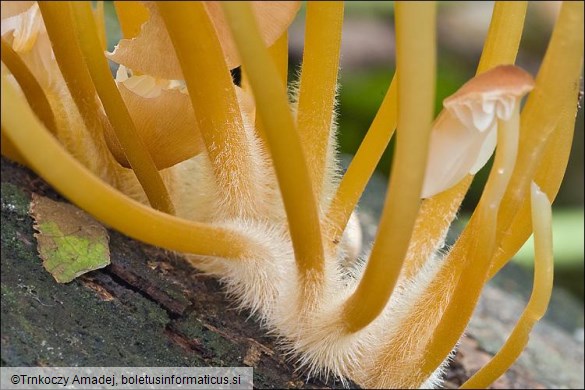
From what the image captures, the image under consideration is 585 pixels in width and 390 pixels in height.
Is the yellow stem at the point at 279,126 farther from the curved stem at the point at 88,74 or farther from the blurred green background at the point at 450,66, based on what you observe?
the blurred green background at the point at 450,66

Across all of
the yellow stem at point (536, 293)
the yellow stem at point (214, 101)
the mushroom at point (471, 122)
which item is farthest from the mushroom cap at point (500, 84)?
the yellow stem at point (214, 101)

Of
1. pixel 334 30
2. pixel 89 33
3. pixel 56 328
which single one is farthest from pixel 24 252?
pixel 334 30

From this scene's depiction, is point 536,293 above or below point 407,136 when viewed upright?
below

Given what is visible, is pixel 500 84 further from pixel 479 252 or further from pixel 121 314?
pixel 121 314

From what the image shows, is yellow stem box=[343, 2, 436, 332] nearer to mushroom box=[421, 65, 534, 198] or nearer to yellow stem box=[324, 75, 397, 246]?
mushroom box=[421, 65, 534, 198]

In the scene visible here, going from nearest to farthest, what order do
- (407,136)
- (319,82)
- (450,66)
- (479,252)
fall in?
(407,136), (479,252), (319,82), (450,66)

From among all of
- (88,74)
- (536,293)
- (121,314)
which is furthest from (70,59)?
(536,293)

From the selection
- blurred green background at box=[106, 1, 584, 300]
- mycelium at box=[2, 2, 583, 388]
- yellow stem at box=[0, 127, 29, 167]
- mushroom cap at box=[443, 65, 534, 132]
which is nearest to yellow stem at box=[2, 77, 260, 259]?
mycelium at box=[2, 2, 583, 388]
